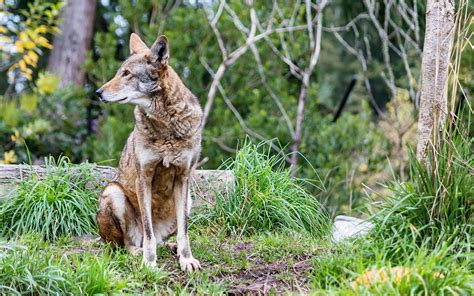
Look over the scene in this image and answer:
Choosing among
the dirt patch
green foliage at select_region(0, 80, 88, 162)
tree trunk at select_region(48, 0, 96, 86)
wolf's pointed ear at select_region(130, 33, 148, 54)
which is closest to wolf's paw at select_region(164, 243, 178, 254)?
the dirt patch

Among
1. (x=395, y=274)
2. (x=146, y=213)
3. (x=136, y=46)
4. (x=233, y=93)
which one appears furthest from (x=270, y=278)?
(x=233, y=93)

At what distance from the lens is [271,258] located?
5.61 meters

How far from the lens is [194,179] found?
7.37 m

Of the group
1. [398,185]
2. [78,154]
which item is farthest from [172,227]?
[78,154]

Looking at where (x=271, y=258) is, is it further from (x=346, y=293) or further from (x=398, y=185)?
(x=346, y=293)

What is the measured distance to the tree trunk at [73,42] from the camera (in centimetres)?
1410

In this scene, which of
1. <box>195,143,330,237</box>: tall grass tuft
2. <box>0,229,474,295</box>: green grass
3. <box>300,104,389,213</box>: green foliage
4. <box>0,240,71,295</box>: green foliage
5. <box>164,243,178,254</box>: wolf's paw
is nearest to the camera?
<box>0,229,474,295</box>: green grass

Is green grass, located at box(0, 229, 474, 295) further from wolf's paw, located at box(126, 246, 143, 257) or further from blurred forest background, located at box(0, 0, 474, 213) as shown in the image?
blurred forest background, located at box(0, 0, 474, 213)

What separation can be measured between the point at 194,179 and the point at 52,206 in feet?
4.91

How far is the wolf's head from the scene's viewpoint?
17.6 feet

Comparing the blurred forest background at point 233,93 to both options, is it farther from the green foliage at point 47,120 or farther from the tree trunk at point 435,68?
the tree trunk at point 435,68

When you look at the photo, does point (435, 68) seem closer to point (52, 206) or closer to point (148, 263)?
point (148, 263)

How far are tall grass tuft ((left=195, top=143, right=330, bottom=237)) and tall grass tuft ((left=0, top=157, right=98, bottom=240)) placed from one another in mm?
1083

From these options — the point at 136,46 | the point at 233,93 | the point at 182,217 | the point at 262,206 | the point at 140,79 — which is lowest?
the point at 233,93
